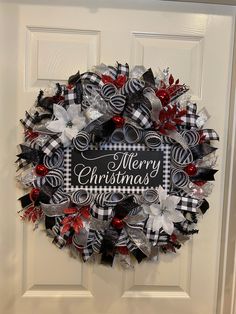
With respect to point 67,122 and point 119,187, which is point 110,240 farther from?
point 67,122

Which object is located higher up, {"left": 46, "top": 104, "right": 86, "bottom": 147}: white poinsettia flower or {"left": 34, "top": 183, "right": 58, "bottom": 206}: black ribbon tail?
{"left": 46, "top": 104, "right": 86, "bottom": 147}: white poinsettia flower

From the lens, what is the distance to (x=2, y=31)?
129cm

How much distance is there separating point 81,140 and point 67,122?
3.1 inches

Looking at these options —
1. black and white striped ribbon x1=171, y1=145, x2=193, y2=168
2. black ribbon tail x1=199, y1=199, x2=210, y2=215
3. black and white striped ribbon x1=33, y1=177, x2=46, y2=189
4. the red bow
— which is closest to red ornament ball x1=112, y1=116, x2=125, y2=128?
the red bow

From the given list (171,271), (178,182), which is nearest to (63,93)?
(178,182)

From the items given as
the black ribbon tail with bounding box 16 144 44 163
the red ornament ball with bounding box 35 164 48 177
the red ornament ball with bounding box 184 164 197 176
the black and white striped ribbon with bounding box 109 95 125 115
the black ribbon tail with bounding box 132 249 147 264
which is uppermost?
the black and white striped ribbon with bounding box 109 95 125 115

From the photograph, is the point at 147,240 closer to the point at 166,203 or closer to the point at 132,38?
the point at 166,203

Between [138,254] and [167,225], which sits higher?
[167,225]

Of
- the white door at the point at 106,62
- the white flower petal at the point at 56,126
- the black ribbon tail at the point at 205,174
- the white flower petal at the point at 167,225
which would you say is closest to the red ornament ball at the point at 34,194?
the white door at the point at 106,62

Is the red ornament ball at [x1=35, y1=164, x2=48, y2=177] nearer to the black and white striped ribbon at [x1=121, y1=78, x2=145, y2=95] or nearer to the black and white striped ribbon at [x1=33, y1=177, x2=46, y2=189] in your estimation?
the black and white striped ribbon at [x1=33, y1=177, x2=46, y2=189]

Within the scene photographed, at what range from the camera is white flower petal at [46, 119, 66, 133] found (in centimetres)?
124

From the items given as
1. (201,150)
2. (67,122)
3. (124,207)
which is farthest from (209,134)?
(67,122)

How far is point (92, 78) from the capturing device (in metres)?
1.26

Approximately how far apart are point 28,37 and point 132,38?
1.21 feet
